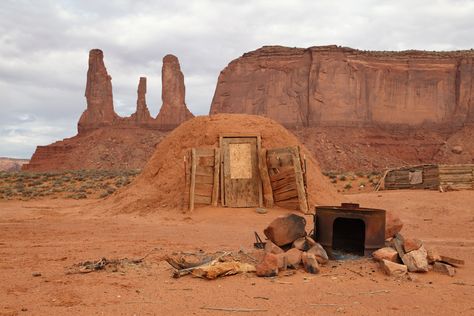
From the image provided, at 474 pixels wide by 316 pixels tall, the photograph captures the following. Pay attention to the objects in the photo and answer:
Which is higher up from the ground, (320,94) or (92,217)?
(320,94)

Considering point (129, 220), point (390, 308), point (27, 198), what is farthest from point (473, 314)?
point (27, 198)

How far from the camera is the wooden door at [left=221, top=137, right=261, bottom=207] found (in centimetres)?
1255

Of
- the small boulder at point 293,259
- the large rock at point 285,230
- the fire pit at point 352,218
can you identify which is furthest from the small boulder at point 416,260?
the large rock at point 285,230

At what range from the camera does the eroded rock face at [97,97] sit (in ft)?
221

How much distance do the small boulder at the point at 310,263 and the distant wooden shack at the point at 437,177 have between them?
13.8m

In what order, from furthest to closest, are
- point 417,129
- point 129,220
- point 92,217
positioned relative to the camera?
point 417,129 → point 92,217 → point 129,220

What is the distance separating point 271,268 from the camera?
5.93 m

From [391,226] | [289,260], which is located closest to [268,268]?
[289,260]

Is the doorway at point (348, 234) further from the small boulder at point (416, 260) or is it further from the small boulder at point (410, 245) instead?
the small boulder at point (416, 260)

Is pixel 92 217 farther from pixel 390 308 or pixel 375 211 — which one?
pixel 390 308

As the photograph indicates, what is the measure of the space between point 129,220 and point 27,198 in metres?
10.9

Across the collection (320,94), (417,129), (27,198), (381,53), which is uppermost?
(381,53)

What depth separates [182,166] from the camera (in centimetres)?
1326

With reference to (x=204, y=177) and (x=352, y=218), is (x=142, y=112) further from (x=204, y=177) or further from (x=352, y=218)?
(x=352, y=218)
